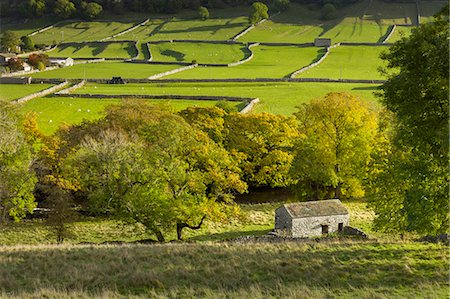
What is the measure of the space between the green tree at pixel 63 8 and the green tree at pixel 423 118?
180525mm

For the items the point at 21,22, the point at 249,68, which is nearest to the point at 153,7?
the point at 21,22

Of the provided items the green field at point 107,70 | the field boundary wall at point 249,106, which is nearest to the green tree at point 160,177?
the field boundary wall at point 249,106

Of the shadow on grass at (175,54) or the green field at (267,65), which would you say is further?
the shadow on grass at (175,54)

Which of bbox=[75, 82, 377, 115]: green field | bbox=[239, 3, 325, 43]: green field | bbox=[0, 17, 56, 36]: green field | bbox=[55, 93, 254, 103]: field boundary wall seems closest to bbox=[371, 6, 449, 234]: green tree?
bbox=[75, 82, 377, 115]: green field

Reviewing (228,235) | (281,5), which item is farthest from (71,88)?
(281,5)

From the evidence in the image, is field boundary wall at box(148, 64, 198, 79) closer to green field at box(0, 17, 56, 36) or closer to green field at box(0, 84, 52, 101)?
green field at box(0, 84, 52, 101)

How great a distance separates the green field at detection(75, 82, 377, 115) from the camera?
81.1 metres

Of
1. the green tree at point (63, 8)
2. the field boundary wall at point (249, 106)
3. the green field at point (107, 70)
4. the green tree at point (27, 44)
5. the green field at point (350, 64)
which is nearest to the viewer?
the field boundary wall at point (249, 106)

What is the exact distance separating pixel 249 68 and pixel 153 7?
291 feet

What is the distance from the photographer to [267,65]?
393 ft

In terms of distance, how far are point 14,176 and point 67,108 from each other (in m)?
38.2

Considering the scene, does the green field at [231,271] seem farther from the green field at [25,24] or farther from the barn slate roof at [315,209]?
the green field at [25,24]

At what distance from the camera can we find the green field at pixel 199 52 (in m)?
129

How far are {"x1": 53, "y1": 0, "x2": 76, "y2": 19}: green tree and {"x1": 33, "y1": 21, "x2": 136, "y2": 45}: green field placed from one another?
15.7 feet
